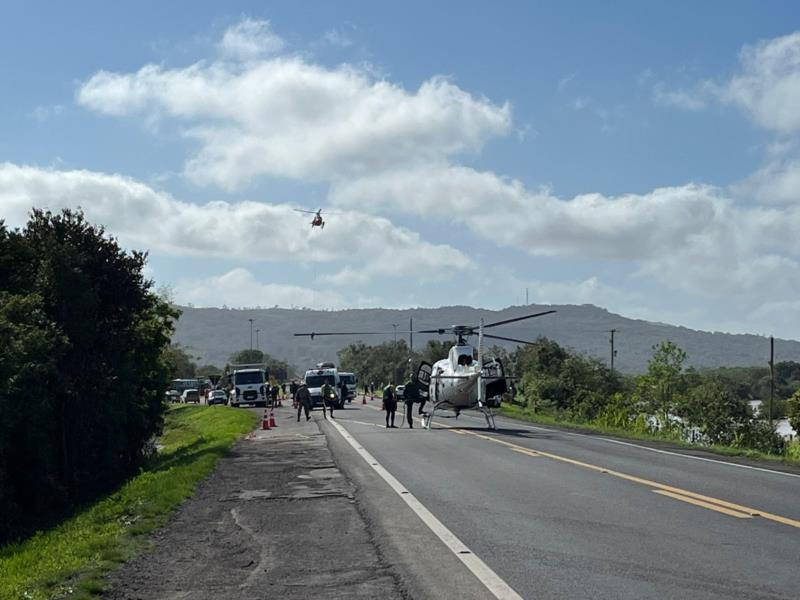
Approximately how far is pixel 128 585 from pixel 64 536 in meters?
5.78

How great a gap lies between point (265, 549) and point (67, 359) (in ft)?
73.1

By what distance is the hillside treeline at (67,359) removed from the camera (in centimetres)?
2694

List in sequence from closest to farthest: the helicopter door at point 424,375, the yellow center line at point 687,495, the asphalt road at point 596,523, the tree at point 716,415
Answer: the asphalt road at point 596,523
the yellow center line at point 687,495
the tree at point 716,415
the helicopter door at point 424,375

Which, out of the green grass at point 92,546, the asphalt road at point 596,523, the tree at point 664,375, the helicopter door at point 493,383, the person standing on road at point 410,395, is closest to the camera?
the asphalt road at point 596,523

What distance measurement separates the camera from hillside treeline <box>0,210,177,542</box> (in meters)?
26.9

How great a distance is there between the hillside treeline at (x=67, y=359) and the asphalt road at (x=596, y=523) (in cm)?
1078

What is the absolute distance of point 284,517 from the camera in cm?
1234

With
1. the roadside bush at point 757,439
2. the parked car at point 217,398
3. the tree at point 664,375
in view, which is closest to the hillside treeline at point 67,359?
the roadside bush at point 757,439

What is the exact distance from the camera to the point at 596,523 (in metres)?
11.0

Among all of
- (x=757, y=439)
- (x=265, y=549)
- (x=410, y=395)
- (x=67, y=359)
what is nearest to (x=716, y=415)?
(x=757, y=439)

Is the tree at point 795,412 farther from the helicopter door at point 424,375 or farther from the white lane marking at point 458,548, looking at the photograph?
the white lane marking at point 458,548

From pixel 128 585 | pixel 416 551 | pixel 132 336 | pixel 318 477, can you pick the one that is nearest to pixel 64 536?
pixel 318 477

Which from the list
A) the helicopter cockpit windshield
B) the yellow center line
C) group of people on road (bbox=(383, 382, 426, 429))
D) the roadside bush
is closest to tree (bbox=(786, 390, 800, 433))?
the roadside bush

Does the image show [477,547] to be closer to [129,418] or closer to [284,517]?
[284,517]
